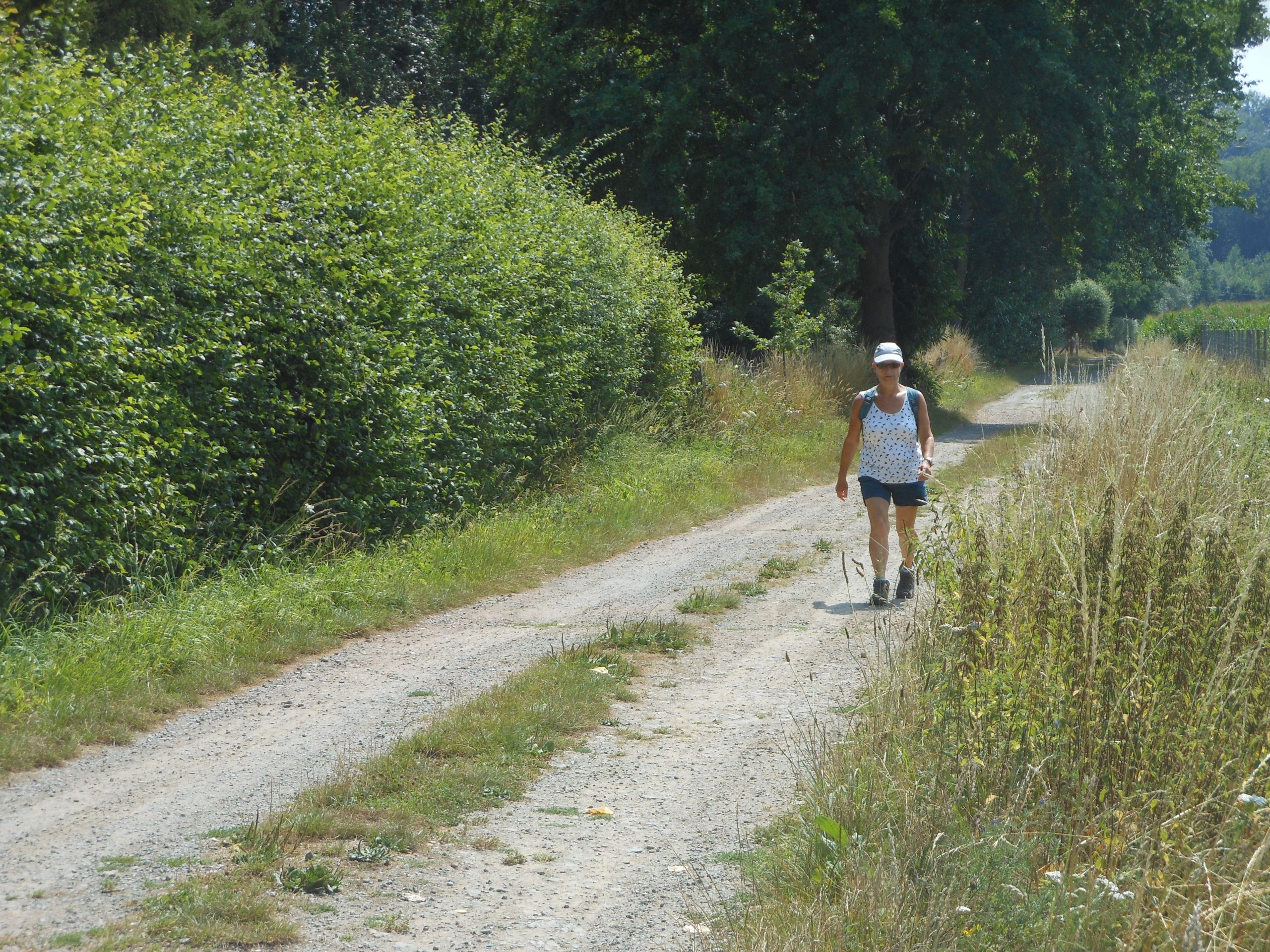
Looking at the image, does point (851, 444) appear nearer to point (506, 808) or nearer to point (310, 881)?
point (506, 808)

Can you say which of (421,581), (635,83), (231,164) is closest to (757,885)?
(421,581)

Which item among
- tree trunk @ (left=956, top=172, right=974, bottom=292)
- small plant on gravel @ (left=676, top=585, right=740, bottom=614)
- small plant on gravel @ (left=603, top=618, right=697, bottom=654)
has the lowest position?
small plant on gravel @ (left=676, top=585, right=740, bottom=614)

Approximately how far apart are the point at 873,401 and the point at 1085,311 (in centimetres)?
6642

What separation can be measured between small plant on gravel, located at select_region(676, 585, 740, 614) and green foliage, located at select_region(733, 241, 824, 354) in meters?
12.1

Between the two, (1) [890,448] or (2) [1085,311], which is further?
(2) [1085,311]

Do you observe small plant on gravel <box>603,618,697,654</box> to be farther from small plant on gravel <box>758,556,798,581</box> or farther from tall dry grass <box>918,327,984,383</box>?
tall dry grass <box>918,327,984,383</box>

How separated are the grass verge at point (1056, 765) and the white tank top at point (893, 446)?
10.7 feet

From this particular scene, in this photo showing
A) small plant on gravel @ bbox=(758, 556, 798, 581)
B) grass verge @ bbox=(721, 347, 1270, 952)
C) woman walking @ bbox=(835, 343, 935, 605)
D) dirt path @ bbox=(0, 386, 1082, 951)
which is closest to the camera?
grass verge @ bbox=(721, 347, 1270, 952)

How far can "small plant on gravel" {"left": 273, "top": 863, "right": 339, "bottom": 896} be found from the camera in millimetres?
4207

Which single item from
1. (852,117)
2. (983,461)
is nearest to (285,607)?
(983,461)

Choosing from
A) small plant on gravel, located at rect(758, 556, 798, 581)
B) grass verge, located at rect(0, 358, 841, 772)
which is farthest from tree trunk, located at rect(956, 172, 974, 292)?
small plant on gravel, located at rect(758, 556, 798, 581)

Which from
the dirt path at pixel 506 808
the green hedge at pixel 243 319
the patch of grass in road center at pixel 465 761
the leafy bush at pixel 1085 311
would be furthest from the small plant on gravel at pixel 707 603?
the leafy bush at pixel 1085 311

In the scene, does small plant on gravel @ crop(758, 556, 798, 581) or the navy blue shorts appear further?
small plant on gravel @ crop(758, 556, 798, 581)

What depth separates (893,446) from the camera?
9.21 metres
